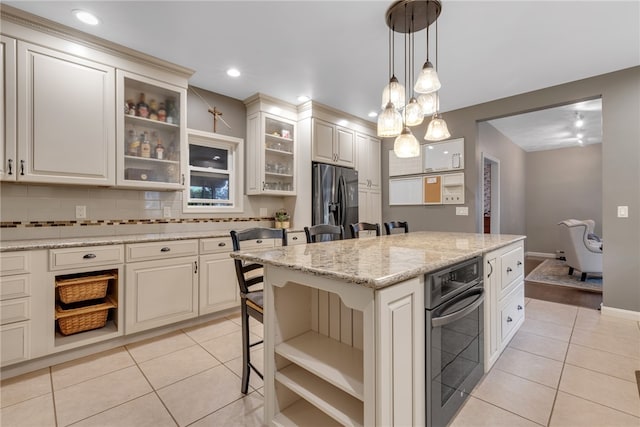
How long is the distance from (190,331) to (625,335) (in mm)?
3905

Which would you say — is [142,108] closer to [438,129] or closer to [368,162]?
[438,129]

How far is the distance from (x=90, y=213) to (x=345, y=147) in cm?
315

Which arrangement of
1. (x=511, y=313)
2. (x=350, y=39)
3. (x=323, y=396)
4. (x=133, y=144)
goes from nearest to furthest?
(x=323, y=396) → (x=511, y=313) → (x=350, y=39) → (x=133, y=144)

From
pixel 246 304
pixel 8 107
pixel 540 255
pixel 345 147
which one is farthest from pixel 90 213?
pixel 540 255

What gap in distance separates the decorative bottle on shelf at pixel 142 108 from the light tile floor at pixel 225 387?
2.08 meters

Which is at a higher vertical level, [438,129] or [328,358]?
[438,129]

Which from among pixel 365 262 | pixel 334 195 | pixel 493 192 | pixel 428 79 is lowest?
pixel 365 262

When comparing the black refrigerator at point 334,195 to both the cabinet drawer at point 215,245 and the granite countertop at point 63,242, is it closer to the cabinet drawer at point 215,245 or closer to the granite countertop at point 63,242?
the cabinet drawer at point 215,245

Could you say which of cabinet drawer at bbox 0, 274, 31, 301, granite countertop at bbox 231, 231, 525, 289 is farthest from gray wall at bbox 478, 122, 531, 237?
cabinet drawer at bbox 0, 274, 31, 301

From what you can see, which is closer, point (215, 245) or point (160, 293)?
point (160, 293)

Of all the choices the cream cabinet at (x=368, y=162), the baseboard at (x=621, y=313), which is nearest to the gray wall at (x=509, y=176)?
the cream cabinet at (x=368, y=162)

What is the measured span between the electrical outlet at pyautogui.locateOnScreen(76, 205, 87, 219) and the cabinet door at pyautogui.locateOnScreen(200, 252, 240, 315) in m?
1.07

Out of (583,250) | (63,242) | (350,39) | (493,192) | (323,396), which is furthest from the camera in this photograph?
(493,192)

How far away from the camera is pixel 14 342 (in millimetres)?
1888
